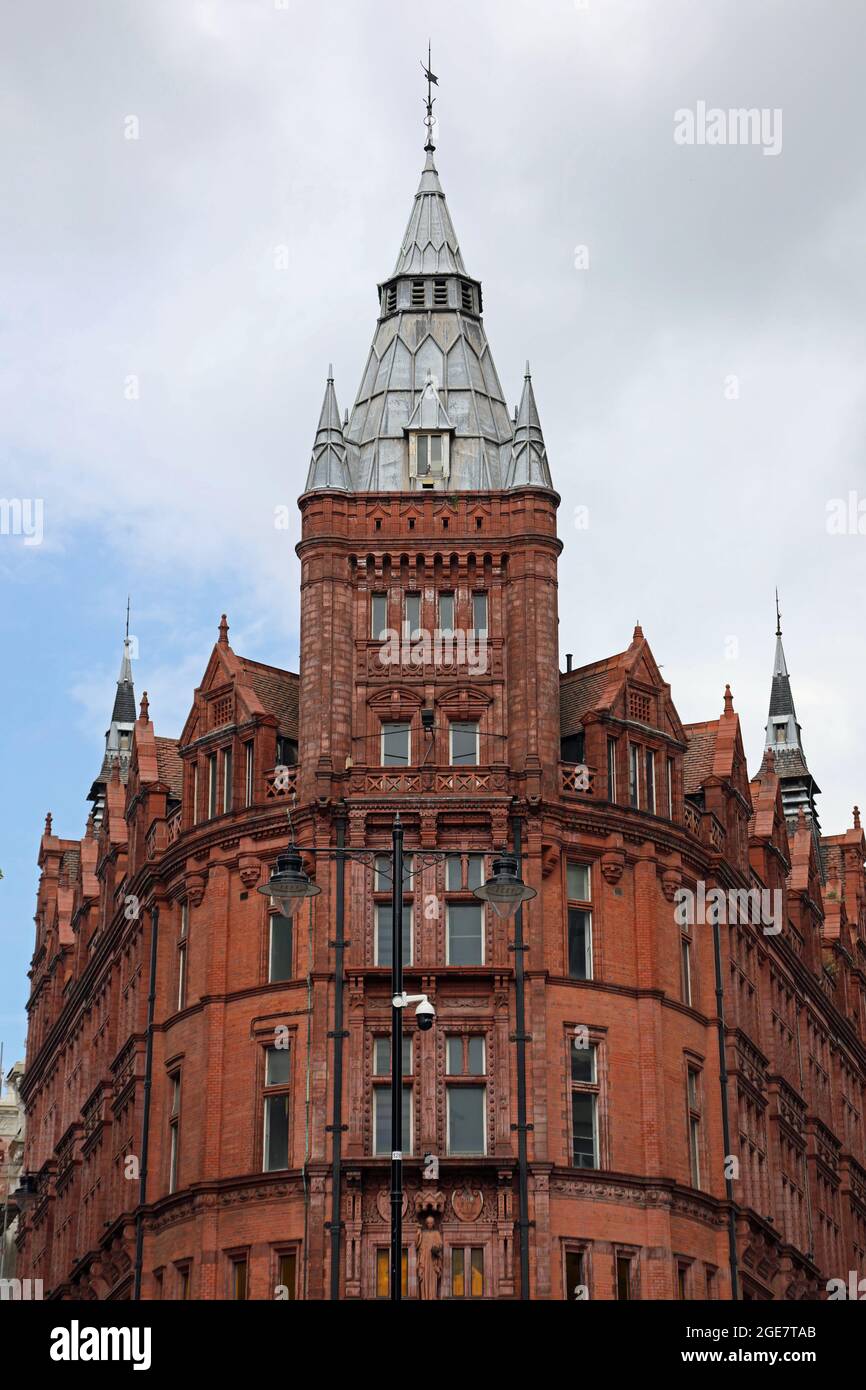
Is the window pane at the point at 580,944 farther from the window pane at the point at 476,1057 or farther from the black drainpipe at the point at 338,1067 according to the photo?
the black drainpipe at the point at 338,1067

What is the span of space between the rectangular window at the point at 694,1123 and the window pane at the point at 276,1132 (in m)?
11.7

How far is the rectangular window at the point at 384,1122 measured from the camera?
2630 inches

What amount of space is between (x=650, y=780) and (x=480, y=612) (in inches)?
280

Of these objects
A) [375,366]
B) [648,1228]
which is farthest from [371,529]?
[648,1228]

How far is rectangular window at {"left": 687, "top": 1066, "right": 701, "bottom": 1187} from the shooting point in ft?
233

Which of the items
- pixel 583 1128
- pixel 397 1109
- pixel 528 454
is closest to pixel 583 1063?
pixel 583 1128

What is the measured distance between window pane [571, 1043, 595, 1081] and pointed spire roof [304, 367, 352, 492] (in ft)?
61.4

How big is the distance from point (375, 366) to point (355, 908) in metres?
21.0

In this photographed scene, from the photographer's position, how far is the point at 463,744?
72.1 meters

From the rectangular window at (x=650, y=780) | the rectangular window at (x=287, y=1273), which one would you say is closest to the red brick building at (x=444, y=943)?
the rectangular window at (x=287, y=1273)

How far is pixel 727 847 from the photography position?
260 ft

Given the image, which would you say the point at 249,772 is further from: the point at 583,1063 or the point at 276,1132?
the point at 583,1063
